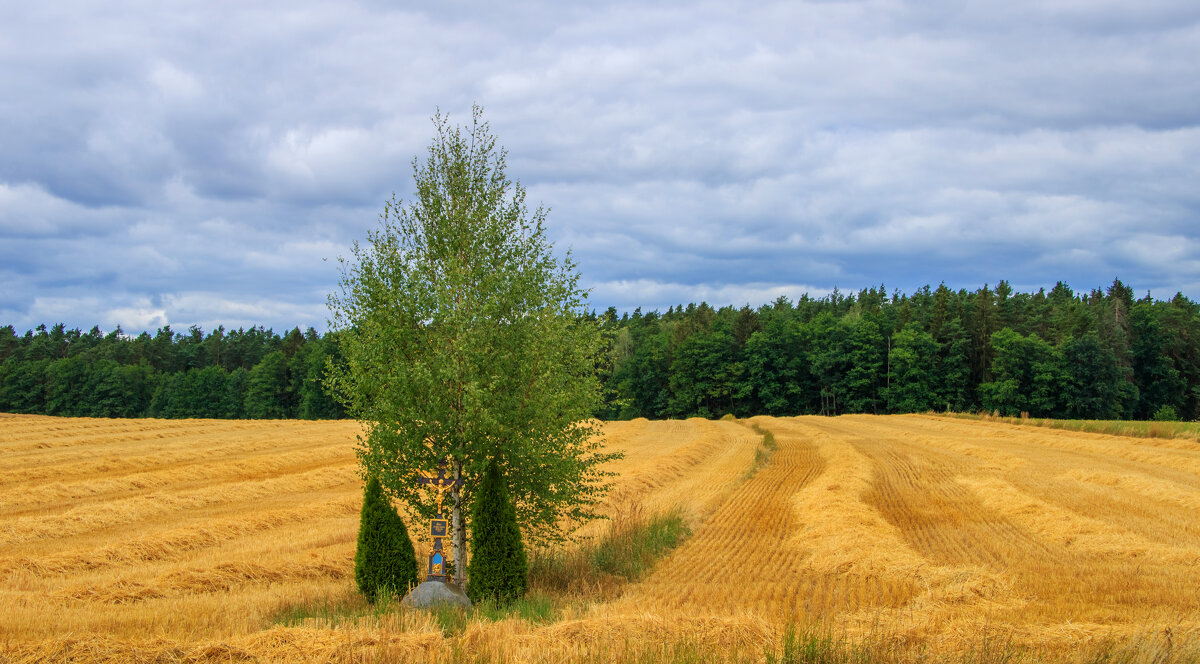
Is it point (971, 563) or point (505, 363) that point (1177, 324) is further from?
point (505, 363)

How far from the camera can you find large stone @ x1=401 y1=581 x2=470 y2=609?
12.1 metres

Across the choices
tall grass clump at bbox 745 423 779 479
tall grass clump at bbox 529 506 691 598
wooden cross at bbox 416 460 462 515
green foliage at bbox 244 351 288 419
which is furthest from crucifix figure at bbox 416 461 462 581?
green foliage at bbox 244 351 288 419

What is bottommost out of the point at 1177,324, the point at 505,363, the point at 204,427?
the point at 204,427

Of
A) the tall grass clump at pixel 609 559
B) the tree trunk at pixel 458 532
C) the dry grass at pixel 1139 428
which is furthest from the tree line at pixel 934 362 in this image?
the tree trunk at pixel 458 532

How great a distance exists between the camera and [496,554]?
1245cm

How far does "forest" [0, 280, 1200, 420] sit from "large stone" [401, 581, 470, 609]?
2362 inches

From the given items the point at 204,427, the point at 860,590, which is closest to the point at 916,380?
the point at 204,427

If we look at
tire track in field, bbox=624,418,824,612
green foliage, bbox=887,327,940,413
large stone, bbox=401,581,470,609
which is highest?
green foliage, bbox=887,327,940,413

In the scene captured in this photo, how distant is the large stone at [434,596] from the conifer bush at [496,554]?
0.25m

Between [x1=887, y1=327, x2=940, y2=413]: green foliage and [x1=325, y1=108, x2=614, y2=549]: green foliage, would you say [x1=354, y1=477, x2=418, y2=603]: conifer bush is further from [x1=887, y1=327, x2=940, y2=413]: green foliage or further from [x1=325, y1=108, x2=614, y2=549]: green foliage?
[x1=887, y1=327, x2=940, y2=413]: green foliage

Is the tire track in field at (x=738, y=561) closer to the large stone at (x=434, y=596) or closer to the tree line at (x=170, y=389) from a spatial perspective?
the large stone at (x=434, y=596)

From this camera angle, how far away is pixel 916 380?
9025 centimetres

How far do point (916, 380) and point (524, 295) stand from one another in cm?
8680

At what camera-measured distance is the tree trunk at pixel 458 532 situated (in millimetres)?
13508
